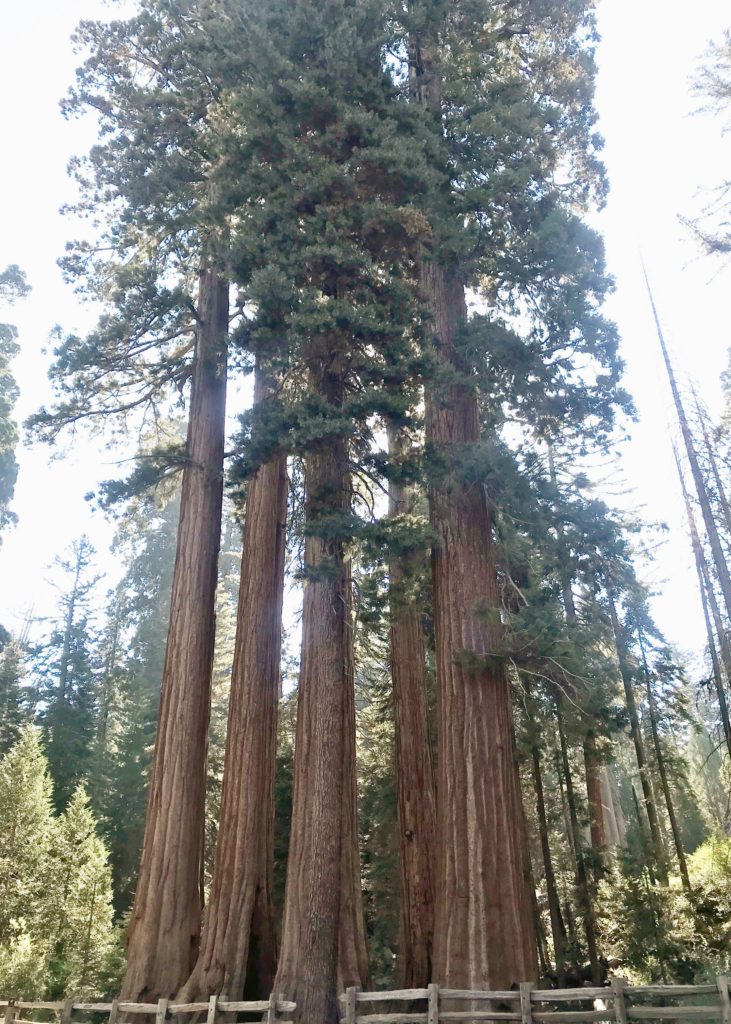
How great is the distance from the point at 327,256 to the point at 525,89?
414cm

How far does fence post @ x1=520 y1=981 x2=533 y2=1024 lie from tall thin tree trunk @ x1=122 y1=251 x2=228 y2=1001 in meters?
4.90

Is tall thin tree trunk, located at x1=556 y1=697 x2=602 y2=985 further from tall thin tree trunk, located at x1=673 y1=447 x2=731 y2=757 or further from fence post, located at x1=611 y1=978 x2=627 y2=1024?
fence post, located at x1=611 y1=978 x2=627 y2=1024

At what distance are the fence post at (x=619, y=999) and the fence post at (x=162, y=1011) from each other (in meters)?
4.96

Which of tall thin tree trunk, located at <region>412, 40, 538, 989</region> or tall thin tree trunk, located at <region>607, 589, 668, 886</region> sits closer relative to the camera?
tall thin tree trunk, located at <region>412, 40, 538, 989</region>

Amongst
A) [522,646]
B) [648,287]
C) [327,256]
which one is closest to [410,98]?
[327,256]

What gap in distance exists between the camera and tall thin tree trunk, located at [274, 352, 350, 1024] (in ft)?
26.6

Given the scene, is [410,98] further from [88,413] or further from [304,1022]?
[304,1022]

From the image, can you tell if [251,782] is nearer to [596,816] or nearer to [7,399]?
[596,816]

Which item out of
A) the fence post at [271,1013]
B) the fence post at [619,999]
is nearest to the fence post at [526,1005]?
the fence post at [619,999]

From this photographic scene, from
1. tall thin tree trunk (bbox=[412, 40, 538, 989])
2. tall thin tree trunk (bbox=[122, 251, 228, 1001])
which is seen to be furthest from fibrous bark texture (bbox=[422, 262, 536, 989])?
tall thin tree trunk (bbox=[122, 251, 228, 1001])

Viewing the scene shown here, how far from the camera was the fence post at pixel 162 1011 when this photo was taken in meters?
8.71

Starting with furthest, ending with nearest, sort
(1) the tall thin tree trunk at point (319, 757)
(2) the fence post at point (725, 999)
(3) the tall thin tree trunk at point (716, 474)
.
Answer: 1. (3) the tall thin tree trunk at point (716, 474)
2. (1) the tall thin tree trunk at point (319, 757)
3. (2) the fence post at point (725, 999)

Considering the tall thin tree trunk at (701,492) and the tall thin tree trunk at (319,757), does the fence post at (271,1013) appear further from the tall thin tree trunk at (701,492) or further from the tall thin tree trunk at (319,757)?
the tall thin tree trunk at (701,492)

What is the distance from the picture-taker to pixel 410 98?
1151 centimetres
